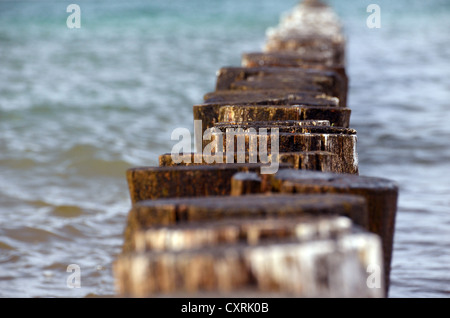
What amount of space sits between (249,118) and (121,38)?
22.2m

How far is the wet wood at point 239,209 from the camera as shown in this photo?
1989 millimetres

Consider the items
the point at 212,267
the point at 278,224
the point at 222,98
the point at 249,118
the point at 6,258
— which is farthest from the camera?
the point at 6,258

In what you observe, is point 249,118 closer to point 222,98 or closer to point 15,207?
point 222,98

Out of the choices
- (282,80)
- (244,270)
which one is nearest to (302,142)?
(244,270)

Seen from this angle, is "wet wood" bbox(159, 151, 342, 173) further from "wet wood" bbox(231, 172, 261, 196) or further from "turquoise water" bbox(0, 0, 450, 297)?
"turquoise water" bbox(0, 0, 450, 297)

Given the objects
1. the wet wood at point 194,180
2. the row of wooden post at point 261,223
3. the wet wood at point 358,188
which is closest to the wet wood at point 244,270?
the row of wooden post at point 261,223

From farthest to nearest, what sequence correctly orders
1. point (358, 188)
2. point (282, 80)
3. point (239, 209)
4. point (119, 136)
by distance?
point (119, 136), point (282, 80), point (358, 188), point (239, 209)

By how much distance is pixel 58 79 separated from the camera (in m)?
15.4

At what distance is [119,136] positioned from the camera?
400 inches

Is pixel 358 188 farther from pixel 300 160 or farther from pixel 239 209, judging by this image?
pixel 239 209

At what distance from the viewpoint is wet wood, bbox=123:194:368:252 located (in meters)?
1.99

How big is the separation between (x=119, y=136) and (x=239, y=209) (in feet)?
27.2

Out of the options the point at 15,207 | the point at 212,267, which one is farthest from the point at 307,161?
the point at 15,207

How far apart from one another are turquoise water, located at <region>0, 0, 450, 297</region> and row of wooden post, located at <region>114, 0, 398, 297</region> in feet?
6.08
